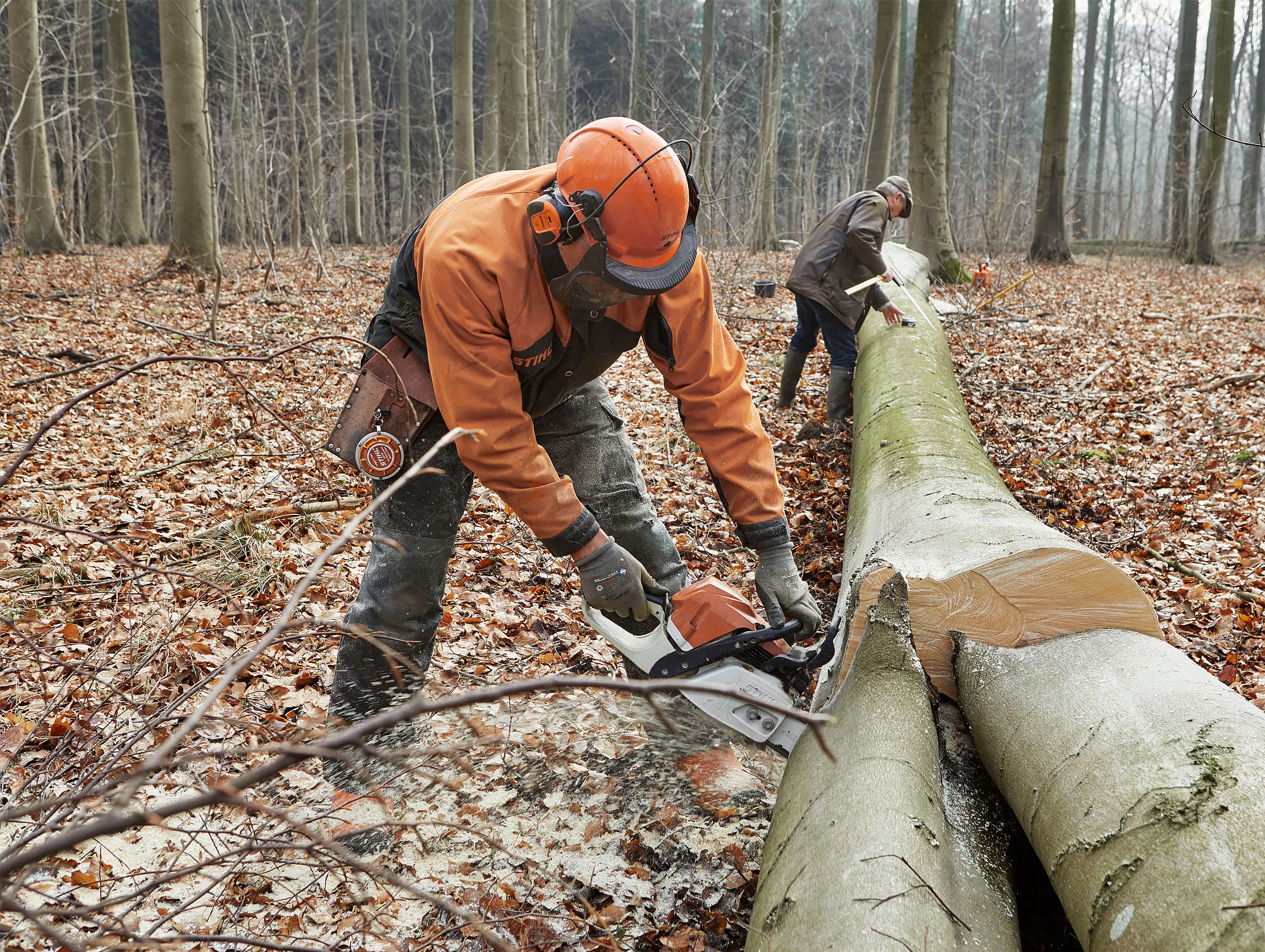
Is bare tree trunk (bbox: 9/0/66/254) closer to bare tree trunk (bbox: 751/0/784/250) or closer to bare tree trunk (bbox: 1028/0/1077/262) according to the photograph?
bare tree trunk (bbox: 751/0/784/250)

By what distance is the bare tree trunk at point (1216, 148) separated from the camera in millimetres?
14633

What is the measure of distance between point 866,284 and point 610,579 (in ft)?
13.8

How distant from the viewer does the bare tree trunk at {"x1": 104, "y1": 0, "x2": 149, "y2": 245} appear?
50.1 ft

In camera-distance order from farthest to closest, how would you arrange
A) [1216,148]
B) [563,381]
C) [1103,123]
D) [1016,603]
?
[1103,123], [1216,148], [563,381], [1016,603]

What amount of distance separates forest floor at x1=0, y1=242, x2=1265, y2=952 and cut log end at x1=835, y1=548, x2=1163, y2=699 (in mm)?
761

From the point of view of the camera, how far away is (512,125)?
36.5 ft

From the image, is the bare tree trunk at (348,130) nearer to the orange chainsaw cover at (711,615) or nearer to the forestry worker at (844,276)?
the forestry worker at (844,276)

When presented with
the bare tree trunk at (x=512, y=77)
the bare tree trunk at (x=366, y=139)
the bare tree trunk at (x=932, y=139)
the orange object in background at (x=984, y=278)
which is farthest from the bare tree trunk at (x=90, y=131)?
the orange object in background at (x=984, y=278)

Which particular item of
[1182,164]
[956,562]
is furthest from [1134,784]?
[1182,164]

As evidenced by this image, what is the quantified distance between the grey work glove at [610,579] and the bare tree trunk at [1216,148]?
1638cm

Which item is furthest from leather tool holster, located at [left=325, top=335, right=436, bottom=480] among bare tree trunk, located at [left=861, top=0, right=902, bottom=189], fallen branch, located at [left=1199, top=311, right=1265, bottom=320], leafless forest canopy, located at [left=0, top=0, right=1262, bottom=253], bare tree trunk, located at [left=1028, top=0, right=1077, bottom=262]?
bare tree trunk, located at [left=1028, top=0, right=1077, bottom=262]

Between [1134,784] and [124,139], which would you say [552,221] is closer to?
[1134,784]

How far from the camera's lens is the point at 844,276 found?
20.5 ft

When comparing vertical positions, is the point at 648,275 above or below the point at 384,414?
above
